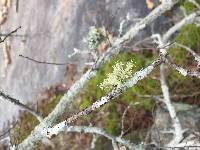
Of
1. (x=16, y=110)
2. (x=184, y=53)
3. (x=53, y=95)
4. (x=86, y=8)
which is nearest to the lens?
(x=184, y=53)

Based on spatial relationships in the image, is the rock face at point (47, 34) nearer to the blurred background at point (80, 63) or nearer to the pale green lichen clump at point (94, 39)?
the blurred background at point (80, 63)

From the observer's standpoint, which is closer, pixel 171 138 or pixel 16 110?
pixel 171 138

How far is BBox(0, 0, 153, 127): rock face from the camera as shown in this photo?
9375mm

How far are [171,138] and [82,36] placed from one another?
313cm

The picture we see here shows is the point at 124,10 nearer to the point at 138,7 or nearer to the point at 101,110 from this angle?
the point at 138,7

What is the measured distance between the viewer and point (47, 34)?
1030cm

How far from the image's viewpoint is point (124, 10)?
367 inches

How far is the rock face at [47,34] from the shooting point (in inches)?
369

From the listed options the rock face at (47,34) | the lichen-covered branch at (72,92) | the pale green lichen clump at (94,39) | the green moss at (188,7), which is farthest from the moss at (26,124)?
the green moss at (188,7)

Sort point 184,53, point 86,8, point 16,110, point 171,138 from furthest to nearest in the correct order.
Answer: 1. point 16,110
2. point 86,8
3. point 184,53
4. point 171,138

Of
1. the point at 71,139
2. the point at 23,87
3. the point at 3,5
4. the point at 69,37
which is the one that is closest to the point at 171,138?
the point at 71,139

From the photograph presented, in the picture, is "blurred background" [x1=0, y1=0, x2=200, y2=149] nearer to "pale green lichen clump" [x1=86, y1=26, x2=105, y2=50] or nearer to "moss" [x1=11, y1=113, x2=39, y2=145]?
"moss" [x1=11, y1=113, x2=39, y2=145]

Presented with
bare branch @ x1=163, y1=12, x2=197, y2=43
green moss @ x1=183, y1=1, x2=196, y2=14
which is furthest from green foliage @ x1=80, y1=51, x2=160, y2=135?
green moss @ x1=183, y1=1, x2=196, y2=14

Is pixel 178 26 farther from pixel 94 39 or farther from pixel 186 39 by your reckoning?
pixel 94 39
